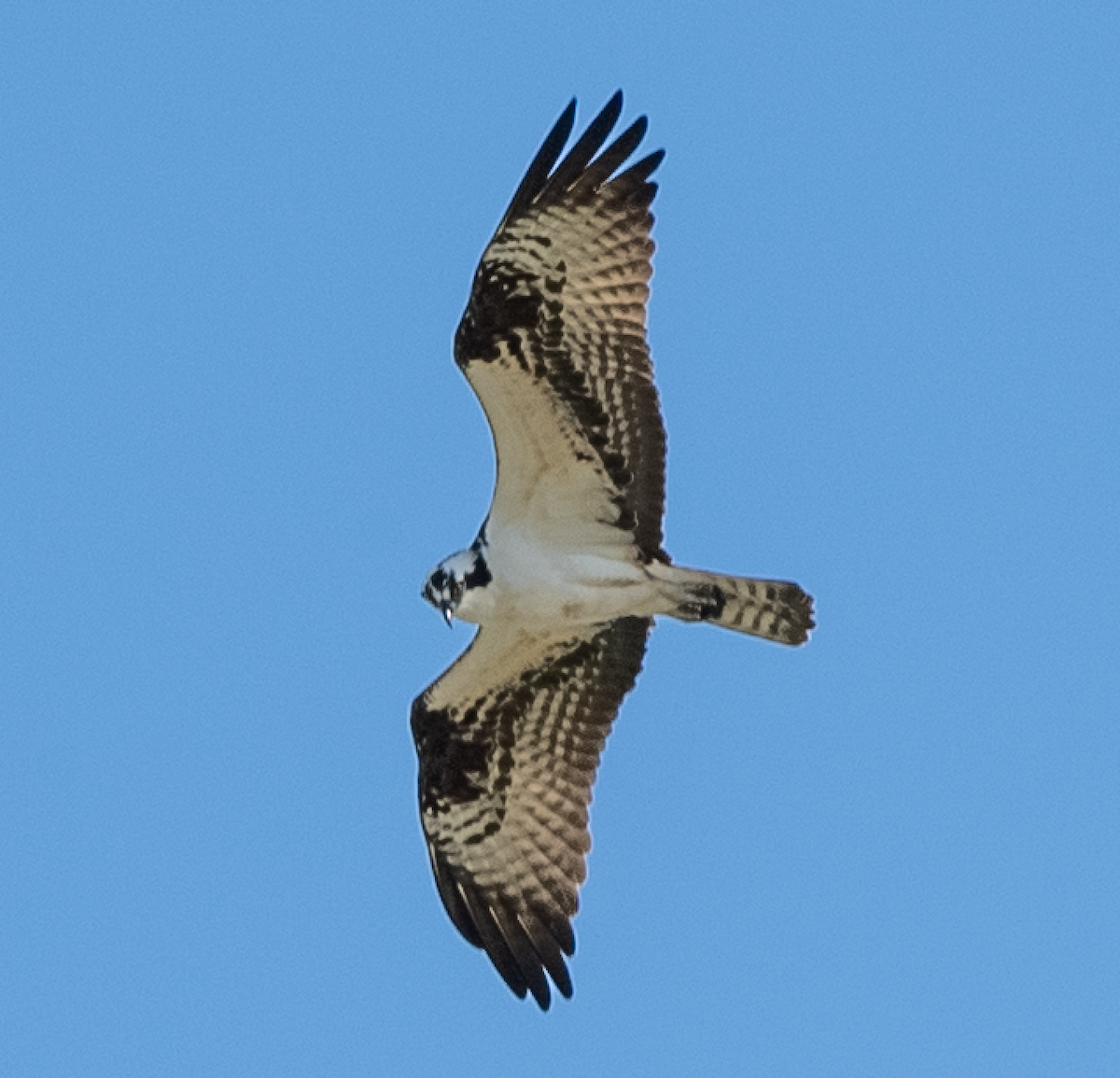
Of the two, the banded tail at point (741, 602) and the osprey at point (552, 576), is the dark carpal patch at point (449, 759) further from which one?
the banded tail at point (741, 602)

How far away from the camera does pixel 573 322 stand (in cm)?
1170

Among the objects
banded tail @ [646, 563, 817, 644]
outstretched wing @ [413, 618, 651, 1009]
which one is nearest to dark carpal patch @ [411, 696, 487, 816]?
outstretched wing @ [413, 618, 651, 1009]

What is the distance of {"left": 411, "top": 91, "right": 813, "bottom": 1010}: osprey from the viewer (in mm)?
11703

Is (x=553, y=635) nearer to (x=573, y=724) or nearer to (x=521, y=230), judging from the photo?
(x=573, y=724)

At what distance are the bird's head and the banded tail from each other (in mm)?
770

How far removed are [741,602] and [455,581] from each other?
1289mm

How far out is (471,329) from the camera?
11617 mm

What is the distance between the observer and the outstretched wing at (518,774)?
40.9 feet

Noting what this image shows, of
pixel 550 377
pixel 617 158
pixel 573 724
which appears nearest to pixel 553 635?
pixel 573 724

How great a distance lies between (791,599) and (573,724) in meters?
1.31

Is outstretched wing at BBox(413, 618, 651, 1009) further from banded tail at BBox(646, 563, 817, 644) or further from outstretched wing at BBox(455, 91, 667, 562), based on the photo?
outstretched wing at BBox(455, 91, 667, 562)

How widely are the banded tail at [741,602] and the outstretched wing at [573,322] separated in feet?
1.48

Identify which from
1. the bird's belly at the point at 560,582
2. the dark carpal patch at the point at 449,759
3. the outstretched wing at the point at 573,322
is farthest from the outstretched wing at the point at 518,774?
the outstretched wing at the point at 573,322

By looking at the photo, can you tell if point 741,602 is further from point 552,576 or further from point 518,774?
point 518,774
